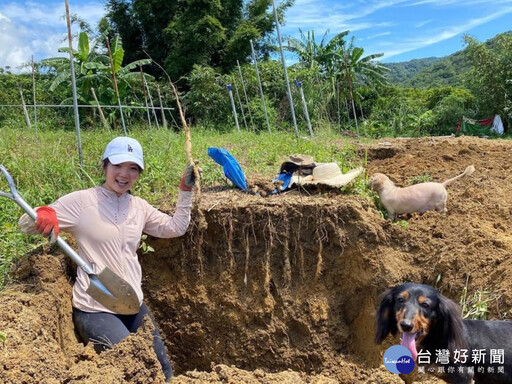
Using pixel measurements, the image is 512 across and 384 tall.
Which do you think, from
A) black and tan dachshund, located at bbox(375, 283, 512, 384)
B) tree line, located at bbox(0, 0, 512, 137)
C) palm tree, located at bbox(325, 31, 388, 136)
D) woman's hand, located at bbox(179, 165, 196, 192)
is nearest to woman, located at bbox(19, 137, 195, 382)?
woman's hand, located at bbox(179, 165, 196, 192)

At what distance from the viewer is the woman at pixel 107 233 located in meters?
2.68

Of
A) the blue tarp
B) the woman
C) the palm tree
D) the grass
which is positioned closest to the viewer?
the woman

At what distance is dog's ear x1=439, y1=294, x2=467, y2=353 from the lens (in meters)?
2.59

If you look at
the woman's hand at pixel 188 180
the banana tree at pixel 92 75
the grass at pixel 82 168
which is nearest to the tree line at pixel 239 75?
the banana tree at pixel 92 75

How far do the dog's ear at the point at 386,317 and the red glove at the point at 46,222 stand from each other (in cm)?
210

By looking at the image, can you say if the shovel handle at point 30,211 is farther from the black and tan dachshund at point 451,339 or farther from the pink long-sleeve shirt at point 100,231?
the black and tan dachshund at point 451,339

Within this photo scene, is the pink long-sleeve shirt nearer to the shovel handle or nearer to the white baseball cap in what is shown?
the shovel handle

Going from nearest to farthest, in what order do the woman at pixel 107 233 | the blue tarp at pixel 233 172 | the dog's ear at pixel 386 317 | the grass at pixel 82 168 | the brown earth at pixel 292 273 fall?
the woman at pixel 107 233 < the dog's ear at pixel 386 317 < the grass at pixel 82 168 < the brown earth at pixel 292 273 < the blue tarp at pixel 233 172

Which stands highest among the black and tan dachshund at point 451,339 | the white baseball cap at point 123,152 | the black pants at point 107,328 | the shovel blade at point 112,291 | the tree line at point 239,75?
the tree line at point 239,75

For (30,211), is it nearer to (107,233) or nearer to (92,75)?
(107,233)

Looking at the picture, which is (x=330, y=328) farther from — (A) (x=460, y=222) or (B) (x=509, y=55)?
(B) (x=509, y=55)

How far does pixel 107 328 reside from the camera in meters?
2.65

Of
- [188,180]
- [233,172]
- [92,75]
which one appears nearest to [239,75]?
[92,75]

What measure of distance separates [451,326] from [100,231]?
2.26m
